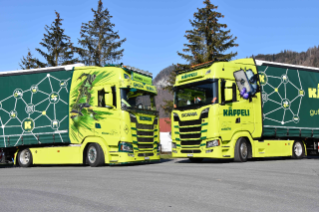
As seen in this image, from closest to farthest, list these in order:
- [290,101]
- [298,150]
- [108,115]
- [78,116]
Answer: [108,115] < [78,116] < [290,101] < [298,150]

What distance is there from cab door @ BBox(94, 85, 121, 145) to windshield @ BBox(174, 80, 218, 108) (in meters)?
2.62

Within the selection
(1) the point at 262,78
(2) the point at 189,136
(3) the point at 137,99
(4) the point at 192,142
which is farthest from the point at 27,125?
(1) the point at 262,78

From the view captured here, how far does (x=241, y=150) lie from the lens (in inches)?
544

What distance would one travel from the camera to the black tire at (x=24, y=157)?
15141 millimetres

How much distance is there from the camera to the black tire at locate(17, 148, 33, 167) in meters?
15.1

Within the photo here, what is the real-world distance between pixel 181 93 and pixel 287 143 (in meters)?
5.37

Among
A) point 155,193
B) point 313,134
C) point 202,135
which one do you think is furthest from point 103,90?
point 313,134

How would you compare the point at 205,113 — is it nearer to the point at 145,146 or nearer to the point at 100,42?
the point at 145,146

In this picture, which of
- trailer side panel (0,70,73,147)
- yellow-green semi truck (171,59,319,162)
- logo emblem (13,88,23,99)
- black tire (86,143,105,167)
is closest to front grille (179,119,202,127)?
yellow-green semi truck (171,59,319,162)

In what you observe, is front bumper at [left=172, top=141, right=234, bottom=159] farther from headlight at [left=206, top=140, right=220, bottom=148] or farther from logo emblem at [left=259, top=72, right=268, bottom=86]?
logo emblem at [left=259, top=72, right=268, bottom=86]

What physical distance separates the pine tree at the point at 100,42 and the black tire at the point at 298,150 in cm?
2255

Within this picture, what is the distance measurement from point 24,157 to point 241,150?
929 centimetres

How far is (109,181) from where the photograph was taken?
845 centimetres

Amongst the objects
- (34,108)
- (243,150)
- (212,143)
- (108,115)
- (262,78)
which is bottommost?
(243,150)
